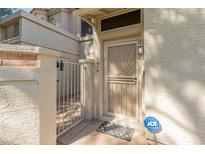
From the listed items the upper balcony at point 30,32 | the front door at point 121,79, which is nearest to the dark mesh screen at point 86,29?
the upper balcony at point 30,32

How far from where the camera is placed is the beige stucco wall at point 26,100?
6.54ft

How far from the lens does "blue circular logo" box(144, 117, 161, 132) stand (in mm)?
2982

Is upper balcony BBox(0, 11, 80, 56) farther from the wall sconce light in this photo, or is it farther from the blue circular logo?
the blue circular logo

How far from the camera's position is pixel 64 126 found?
382cm

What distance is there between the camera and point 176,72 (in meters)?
2.88

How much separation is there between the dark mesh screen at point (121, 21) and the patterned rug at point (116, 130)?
2753 mm

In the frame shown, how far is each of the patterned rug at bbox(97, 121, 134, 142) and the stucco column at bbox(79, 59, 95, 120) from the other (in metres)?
0.63

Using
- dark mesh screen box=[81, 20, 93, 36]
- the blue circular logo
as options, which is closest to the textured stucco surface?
the blue circular logo

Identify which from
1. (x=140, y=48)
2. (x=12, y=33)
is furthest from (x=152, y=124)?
(x=12, y=33)

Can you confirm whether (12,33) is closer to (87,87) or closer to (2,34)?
(2,34)

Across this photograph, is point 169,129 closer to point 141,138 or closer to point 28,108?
point 141,138
